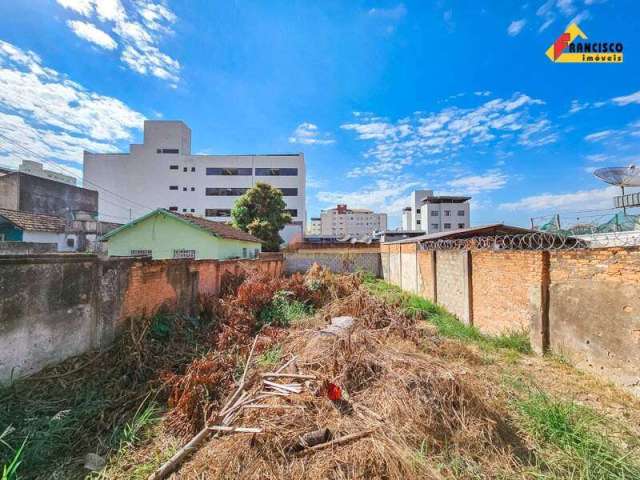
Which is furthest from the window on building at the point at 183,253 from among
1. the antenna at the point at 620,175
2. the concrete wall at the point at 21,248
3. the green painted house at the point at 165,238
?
the antenna at the point at 620,175

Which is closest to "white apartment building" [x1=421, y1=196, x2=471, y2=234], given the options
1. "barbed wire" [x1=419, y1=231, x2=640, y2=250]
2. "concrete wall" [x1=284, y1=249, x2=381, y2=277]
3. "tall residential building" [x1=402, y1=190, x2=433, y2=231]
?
"tall residential building" [x1=402, y1=190, x2=433, y2=231]

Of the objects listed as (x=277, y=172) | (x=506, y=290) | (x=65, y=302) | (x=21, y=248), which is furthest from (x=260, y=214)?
(x=506, y=290)

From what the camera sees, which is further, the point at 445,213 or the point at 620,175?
the point at 445,213

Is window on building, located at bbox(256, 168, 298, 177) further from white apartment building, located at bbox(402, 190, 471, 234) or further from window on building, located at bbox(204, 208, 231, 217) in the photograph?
white apartment building, located at bbox(402, 190, 471, 234)

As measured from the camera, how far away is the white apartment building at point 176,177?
34062mm

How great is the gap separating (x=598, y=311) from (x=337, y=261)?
12898mm

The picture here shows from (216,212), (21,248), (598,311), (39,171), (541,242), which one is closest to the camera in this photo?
(598,311)

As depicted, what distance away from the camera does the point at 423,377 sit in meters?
3.18

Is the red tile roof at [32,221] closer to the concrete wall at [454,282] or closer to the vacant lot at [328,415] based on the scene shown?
the vacant lot at [328,415]

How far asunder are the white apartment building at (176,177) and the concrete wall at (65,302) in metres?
28.9

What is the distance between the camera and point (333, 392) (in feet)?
9.79

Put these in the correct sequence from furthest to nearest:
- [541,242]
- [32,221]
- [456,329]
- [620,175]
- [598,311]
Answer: [32,221] → [620,175] → [541,242] → [456,329] → [598,311]

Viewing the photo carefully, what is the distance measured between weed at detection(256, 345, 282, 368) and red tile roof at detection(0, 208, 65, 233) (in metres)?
15.1

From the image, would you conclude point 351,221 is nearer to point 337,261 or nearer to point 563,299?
point 337,261
